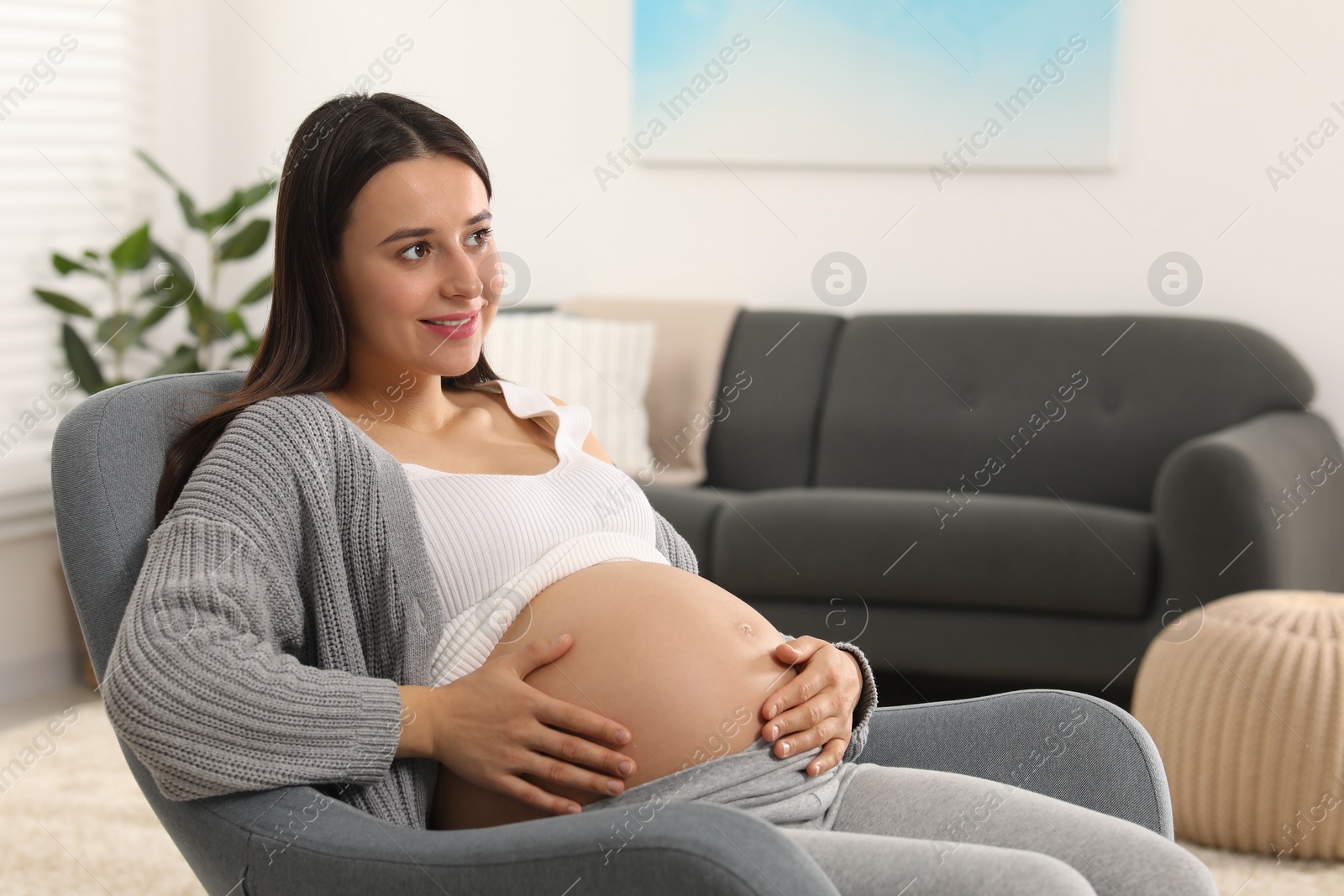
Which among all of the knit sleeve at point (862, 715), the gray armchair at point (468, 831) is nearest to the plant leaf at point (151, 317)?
the gray armchair at point (468, 831)

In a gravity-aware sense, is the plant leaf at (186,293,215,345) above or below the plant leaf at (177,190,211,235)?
below

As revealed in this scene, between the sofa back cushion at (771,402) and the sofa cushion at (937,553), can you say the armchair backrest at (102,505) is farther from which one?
the sofa back cushion at (771,402)

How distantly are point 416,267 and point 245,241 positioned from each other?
2.13 metres

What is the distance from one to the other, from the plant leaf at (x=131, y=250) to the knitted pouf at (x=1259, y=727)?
247cm

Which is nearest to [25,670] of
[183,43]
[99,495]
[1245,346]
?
[183,43]

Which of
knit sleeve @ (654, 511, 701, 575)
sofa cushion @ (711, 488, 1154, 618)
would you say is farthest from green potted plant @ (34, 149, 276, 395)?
knit sleeve @ (654, 511, 701, 575)

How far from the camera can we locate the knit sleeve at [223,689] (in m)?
0.92

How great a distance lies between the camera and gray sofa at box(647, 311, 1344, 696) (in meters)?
2.41

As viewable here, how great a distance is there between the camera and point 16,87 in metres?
2.96

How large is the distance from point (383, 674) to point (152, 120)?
116 inches

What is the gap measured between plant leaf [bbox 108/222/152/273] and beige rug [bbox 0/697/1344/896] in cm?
112

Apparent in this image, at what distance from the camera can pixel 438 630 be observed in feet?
3.72

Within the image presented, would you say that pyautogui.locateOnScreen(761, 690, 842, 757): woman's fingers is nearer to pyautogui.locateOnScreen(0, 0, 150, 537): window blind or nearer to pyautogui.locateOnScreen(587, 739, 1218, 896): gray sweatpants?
pyautogui.locateOnScreen(587, 739, 1218, 896): gray sweatpants

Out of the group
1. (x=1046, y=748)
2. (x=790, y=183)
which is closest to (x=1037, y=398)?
(x=790, y=183)
